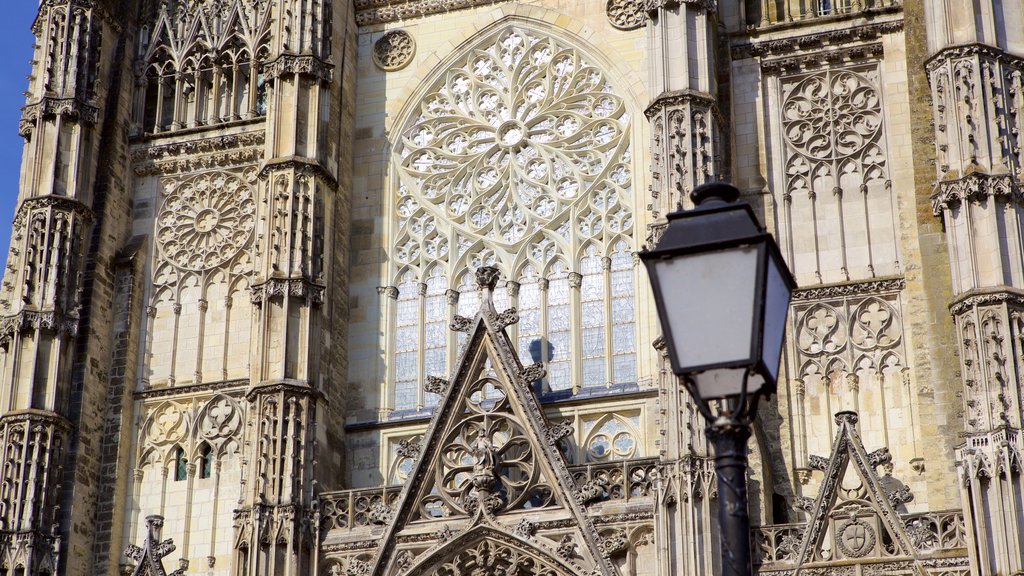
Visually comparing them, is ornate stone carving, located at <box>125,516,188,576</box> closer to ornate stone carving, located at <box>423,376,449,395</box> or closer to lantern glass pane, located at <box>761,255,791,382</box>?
ornate stone carving, located at <box>423,376,449,395</box>

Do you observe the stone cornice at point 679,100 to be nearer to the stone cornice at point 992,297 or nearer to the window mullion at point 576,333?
the window mullion at point 576,333

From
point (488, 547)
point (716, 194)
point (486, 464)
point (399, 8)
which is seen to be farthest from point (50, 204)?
point (716, 194)

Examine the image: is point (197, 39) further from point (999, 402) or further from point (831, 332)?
point (999, 402)

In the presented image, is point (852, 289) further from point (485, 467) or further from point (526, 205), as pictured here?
point (485, 467)

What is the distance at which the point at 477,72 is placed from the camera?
78.4 feet

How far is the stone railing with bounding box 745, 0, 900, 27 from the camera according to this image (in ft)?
73.9

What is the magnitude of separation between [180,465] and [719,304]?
54.1 feet

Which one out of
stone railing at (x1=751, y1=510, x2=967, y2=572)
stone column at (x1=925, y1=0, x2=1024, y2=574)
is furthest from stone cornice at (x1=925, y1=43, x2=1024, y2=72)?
stone railing at (x1=751, y1=510, x2=967, y2=572)

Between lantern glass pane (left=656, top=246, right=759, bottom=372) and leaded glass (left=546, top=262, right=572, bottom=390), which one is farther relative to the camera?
leaded glass (left=546, top=262, right=572, bottom=390)

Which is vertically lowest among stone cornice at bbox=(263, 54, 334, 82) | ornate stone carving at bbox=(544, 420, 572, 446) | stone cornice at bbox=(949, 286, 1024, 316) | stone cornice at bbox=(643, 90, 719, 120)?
ornate stone carving at bbox=(544, 420, 572, 446)

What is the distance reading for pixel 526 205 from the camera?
74.5 ft

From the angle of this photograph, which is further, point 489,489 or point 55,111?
point 55,111

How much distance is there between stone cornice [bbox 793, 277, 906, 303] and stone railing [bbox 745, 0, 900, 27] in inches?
166

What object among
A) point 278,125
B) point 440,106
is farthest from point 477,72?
point 278,125
